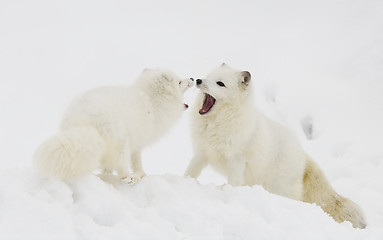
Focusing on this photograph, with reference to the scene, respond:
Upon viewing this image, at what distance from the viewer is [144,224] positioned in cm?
234

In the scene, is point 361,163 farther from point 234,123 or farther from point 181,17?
point 181,17

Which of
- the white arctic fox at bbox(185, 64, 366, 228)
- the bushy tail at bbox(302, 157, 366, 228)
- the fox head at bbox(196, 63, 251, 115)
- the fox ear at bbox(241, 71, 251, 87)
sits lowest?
the bushy tail at bbox(302, 157, 366, 228)

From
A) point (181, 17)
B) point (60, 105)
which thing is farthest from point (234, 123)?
point (181, 17)

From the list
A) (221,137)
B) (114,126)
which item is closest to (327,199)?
(221,137)

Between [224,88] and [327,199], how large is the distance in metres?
1.70

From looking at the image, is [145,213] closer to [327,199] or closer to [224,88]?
[224,88]

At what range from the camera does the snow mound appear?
6.80 feet

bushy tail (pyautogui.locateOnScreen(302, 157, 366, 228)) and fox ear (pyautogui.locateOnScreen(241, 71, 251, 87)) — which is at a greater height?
fox ear (pyautogui.locateOnScreen(241, 71, 251, 87))

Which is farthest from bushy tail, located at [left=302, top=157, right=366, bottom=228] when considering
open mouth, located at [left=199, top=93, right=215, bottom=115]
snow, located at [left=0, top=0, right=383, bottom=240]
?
open mouth, located at [left=199, top=93, right=215, bottom=115]

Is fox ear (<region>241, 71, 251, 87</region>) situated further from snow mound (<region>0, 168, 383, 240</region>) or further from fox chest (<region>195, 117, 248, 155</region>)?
snow mound (<region>0, 168, 383, 240</region>)

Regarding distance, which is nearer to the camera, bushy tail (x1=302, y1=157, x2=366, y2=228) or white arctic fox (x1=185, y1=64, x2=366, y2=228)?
white arctic fox (x1=185, y1=64, x2=366, y2=228)

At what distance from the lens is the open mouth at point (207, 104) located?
165 inches

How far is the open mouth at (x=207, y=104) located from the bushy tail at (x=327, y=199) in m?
1.41

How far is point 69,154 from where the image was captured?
8.27 ft
